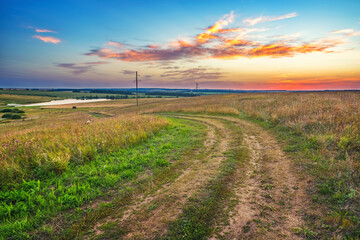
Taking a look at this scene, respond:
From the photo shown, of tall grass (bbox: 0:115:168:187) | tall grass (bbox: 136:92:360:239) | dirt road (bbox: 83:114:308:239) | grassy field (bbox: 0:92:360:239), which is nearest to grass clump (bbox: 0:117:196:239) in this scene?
grassy field (bbox: 0:92:360:239)

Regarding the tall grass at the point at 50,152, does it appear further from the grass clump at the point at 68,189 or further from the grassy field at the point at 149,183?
the grass clump at the point at 68,189

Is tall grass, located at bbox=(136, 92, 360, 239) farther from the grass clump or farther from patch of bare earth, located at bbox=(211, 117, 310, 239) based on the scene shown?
the grass clump

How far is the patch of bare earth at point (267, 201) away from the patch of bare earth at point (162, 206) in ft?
3.55

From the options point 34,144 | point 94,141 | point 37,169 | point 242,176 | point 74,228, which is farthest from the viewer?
point 94,141

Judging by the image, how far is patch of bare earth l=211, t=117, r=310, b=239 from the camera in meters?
3.36

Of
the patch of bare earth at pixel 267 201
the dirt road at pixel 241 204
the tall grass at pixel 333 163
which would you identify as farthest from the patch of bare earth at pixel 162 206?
the tall grass at pixel 333 163

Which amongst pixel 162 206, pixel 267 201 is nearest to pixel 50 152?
pixel 162 206

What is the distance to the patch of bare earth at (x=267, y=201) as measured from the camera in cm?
336

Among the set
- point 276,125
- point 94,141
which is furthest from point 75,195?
point 276,125

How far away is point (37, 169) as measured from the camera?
6.27 m

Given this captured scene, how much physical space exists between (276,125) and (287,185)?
9700mm

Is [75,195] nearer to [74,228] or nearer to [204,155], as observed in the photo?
[74,228]

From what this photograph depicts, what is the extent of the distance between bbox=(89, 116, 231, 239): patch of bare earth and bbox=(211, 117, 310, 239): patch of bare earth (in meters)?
1.08

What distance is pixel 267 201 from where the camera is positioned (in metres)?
4.33
